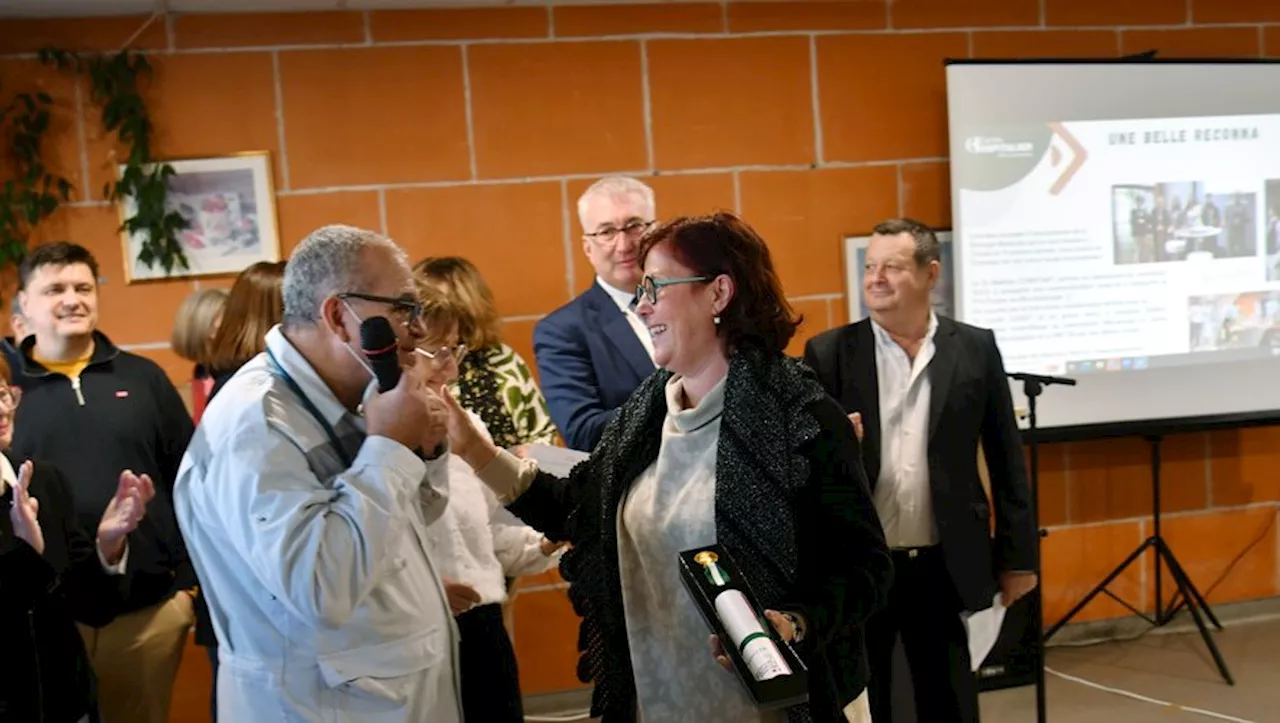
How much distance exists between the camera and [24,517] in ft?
7.32

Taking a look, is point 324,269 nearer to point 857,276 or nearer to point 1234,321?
point 857,276

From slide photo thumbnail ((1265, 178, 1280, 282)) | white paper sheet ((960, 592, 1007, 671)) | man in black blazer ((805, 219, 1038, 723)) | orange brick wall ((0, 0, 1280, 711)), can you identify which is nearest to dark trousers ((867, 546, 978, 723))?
man in black blazer ((805, 219, 1038, 723))

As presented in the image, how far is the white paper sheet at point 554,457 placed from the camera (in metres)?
2.63

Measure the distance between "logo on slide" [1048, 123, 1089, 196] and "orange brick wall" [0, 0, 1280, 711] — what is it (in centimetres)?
38

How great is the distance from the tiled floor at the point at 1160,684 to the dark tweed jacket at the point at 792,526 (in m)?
2.41

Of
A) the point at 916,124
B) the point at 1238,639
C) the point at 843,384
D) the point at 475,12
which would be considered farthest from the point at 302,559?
the point at 1238,639

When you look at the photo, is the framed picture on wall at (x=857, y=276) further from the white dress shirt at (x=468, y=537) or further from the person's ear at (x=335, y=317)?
the person's ear at (x=335, y=317)

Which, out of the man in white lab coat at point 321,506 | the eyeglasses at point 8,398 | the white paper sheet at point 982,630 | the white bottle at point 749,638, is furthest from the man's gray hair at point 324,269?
the white paper sheet at point 982,630

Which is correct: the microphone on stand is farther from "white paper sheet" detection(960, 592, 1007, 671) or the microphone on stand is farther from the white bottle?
"white paper sheet" detection(960, 592, 1007, 671)

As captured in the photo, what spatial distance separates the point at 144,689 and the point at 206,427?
185 cm

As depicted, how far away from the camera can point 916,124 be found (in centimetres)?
445

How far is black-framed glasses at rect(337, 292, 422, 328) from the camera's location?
1643mm

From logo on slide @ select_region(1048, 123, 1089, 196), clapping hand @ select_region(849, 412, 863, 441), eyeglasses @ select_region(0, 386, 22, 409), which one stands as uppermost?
logo on slide @ select_region(1048, 123, 1089, 196)

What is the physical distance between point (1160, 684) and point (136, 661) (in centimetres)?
342
